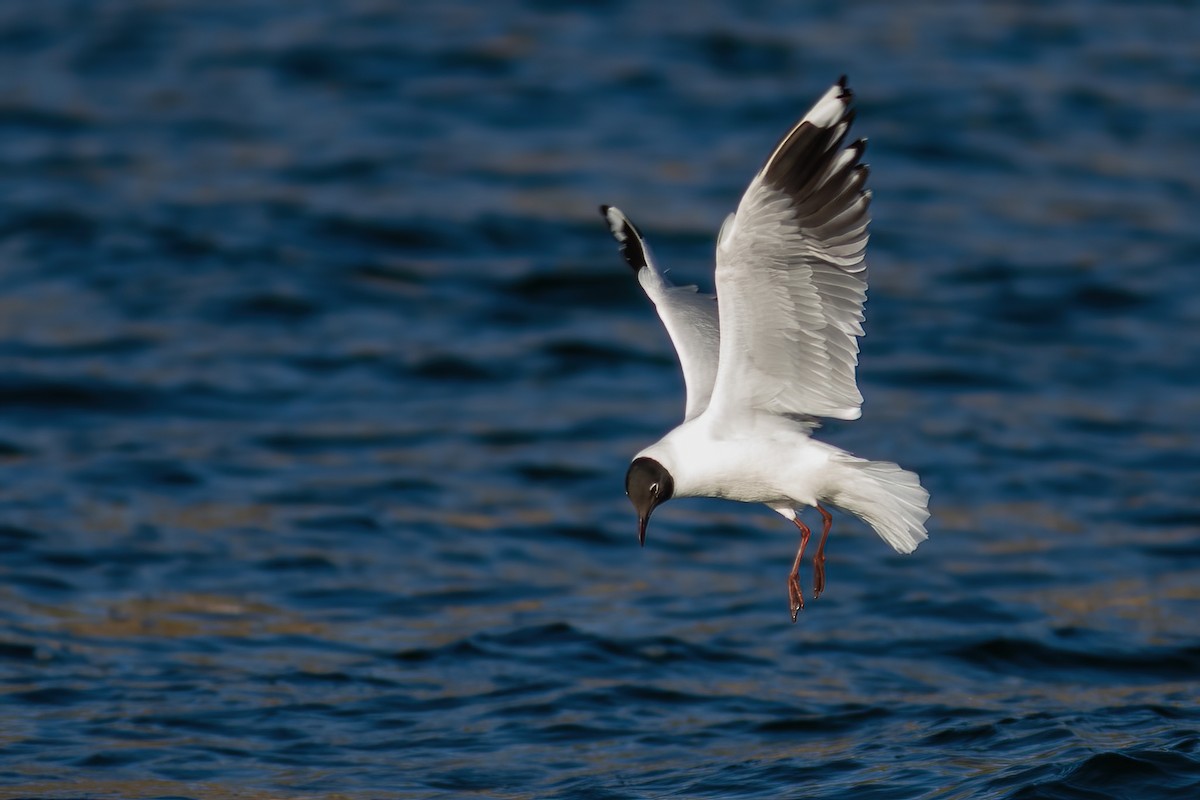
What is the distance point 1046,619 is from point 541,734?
283 cm

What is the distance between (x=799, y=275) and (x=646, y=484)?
2.94 feet

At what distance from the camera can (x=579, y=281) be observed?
13641 mm

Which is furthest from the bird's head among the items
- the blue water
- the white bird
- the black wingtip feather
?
the blue water

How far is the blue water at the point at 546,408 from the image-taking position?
307 inches

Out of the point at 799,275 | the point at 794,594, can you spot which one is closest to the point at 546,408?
the point at 794,594

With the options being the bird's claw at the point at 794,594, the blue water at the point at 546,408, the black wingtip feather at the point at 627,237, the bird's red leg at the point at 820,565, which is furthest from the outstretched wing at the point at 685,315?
the blue water at the point at 546,408

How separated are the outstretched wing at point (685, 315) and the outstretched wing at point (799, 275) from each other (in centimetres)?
38

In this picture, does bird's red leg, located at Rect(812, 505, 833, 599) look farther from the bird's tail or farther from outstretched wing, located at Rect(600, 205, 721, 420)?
outstretched wing, located at Rect(600, 205, 721, 420)

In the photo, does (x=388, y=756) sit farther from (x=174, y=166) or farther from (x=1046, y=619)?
(x=174, y=166)

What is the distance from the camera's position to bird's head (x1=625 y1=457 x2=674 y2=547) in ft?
20.6

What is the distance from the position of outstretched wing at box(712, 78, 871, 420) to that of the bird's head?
32cm

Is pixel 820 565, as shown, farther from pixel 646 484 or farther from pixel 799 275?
pixel 799 275

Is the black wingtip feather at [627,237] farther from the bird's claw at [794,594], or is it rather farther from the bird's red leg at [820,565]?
the bird's claw at [794,594]

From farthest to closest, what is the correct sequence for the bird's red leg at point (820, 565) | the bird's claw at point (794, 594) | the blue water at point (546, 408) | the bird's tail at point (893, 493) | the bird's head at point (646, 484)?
the blue water at point (546, 408)
the bird's claw at point (794, 594)
the bird's red leg at point (820, 565)
the bird's tail at point (893, 493)
the bird's head at point (646, 484)
